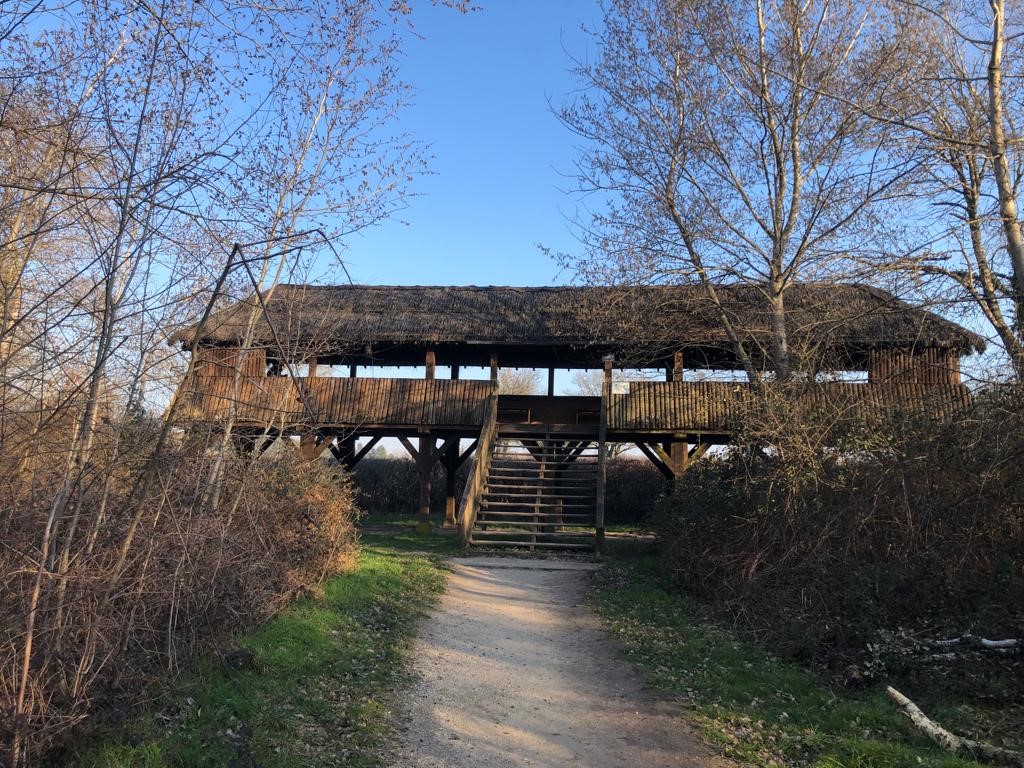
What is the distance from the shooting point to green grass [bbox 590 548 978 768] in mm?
4336

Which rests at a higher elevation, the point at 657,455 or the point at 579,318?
the point at 579,318

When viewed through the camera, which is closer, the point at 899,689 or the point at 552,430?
the point at 899,689

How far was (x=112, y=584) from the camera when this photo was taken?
425cm

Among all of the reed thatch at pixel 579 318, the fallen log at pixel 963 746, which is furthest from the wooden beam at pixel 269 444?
the fallen log at pixel 963 746

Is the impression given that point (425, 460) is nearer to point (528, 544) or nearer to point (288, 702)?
point (528, 544)

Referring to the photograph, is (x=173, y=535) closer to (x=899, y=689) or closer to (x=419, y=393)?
(x=899, y=689)

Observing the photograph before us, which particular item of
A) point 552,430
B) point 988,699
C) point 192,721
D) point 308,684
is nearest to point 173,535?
point 192,721

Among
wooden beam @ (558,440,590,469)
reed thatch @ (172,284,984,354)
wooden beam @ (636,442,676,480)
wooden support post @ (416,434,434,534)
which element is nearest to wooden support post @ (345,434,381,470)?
wooden support post @ (416,434,434,534)

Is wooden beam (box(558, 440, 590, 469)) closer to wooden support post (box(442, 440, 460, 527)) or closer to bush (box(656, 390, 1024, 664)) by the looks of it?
wooden support post (box(442, 440, 460, 527))

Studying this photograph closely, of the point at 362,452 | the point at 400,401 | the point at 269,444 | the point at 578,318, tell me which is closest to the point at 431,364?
the point at 400,401

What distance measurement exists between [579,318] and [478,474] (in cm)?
397

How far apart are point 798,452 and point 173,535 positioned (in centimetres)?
710

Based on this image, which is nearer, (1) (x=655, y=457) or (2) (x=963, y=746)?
(2) (x=963, y=746)

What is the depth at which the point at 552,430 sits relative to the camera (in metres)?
16.4
